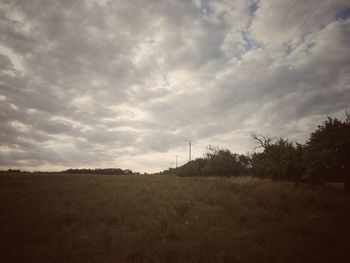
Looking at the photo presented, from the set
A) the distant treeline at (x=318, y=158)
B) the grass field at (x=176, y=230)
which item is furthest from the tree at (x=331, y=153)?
the grass field at (x=176, y=230)

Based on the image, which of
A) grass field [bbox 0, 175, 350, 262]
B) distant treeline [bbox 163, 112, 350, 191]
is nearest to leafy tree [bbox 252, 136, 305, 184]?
distant treeline [bbox 163, 112, 350, 191]

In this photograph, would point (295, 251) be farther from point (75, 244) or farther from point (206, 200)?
point (206, 200)

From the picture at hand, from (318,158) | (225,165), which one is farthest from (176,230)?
(225,165)

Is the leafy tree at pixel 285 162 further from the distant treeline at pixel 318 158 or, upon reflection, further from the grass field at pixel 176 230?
the grass field at pixel 176 230

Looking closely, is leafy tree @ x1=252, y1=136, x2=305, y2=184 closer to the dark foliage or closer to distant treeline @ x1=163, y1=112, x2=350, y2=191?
distant treeline @ x1=163, y1=112, x2=350, y2=191

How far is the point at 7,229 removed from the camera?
10.4m

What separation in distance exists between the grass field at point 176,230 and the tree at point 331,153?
28.9ft

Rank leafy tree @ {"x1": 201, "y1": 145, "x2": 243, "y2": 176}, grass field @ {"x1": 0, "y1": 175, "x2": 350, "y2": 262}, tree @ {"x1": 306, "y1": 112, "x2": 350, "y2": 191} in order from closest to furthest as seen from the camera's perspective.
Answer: grass field @ {"x1": 0, "y1": 175, "x2": 350, "y2": 262}, tree @ {"x1": 306, "y1": 112, "x2": 350, "y2": 191}, leafy tree @ {"x1": 201, "y1": 145, "x2": 243, "y2": 176}

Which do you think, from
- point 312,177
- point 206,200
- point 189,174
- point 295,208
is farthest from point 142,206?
point 189,174

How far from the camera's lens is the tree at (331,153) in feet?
76.5

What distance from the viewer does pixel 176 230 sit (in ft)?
34.1

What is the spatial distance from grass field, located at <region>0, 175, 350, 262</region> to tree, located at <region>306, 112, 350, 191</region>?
882 centimetres

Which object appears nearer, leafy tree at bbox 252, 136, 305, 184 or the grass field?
the grass field

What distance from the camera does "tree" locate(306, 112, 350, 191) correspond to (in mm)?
23312
